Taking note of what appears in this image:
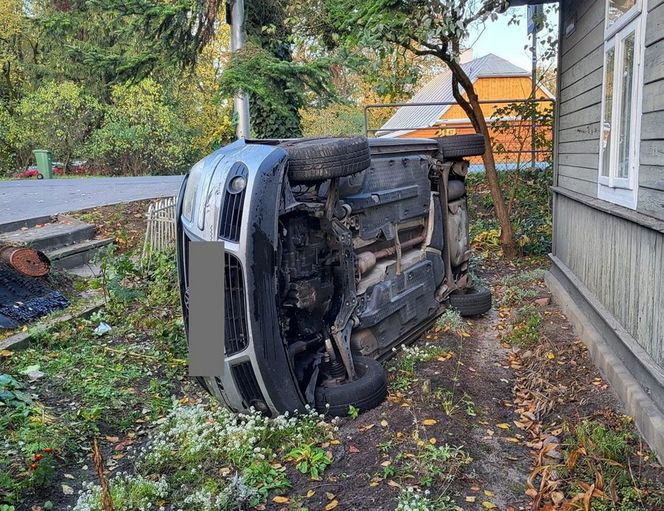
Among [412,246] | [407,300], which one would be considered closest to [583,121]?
[412,246]

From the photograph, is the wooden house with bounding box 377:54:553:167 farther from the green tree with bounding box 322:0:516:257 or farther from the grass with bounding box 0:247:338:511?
the grass with bounding box 0:247:338:511

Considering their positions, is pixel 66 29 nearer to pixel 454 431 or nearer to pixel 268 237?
pixel 268 237

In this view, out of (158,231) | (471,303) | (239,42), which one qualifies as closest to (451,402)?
(471,303)

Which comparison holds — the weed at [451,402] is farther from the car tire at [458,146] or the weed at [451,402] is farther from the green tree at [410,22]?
the green tree at [410,22]

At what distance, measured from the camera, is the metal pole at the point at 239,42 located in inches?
367

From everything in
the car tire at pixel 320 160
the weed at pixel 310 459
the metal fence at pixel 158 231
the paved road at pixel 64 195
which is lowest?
the weed at pixel 310 459

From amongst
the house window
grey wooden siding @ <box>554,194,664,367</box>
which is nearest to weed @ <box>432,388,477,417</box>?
grey wooden siding @ <box>554,194,664,367</box>

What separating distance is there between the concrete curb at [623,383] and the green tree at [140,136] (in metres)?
21.0

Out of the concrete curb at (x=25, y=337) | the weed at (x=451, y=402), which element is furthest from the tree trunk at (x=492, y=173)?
the concrete curb at (x=25, y=337)

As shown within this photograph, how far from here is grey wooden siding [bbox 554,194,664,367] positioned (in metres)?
3.62

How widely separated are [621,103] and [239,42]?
21.8ft

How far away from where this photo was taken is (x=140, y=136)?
2358 centimetres

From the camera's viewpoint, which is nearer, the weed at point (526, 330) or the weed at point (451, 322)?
the weed at point (526, 330)

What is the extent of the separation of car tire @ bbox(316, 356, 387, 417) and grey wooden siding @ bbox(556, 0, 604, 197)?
3.04 m
